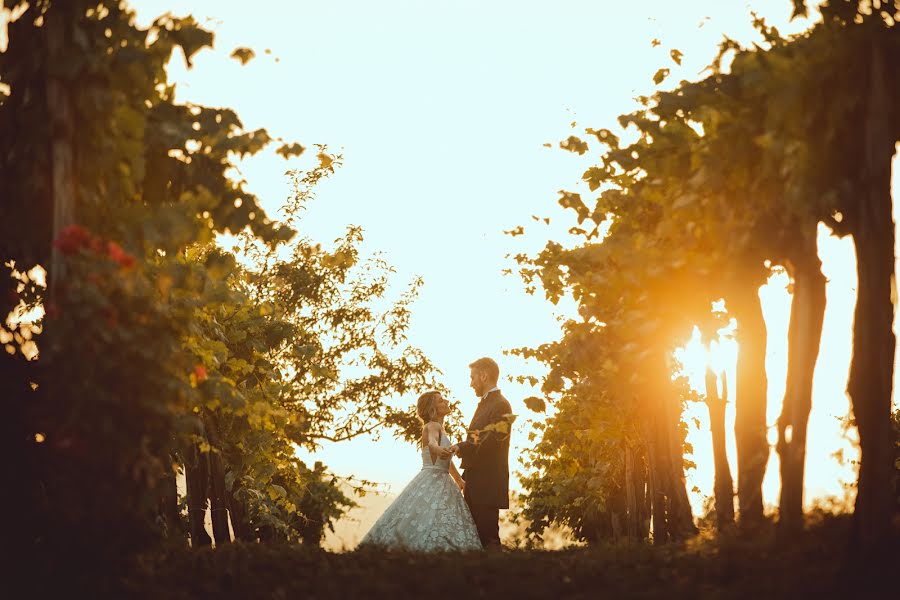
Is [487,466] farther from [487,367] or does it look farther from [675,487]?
[675,487]

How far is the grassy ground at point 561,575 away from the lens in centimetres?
706

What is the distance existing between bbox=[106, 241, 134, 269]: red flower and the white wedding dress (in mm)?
6290

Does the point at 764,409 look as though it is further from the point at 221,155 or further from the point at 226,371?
the point at 226,371

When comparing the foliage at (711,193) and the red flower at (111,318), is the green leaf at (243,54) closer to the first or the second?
the red flower at (111,318)

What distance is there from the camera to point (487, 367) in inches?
571

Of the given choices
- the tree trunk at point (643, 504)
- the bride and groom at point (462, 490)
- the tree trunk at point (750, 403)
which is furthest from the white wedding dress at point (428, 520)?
the tree trunk at point (643, 504)

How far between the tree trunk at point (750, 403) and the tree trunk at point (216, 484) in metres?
10.9

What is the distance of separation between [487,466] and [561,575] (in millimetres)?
5943

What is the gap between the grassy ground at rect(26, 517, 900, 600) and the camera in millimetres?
7062

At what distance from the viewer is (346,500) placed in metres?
24.4

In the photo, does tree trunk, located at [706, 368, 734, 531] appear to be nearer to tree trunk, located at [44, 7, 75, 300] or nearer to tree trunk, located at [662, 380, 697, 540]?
tree trunk, located at [662, 380, 697, 540]

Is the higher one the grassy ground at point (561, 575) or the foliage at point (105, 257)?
the foliage at point (105, 257)

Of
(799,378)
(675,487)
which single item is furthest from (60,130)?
(675,487)

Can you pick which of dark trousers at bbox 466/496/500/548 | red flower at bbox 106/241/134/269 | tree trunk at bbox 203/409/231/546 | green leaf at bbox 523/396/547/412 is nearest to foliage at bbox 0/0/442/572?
red flower at bbox 106/241/134/269
